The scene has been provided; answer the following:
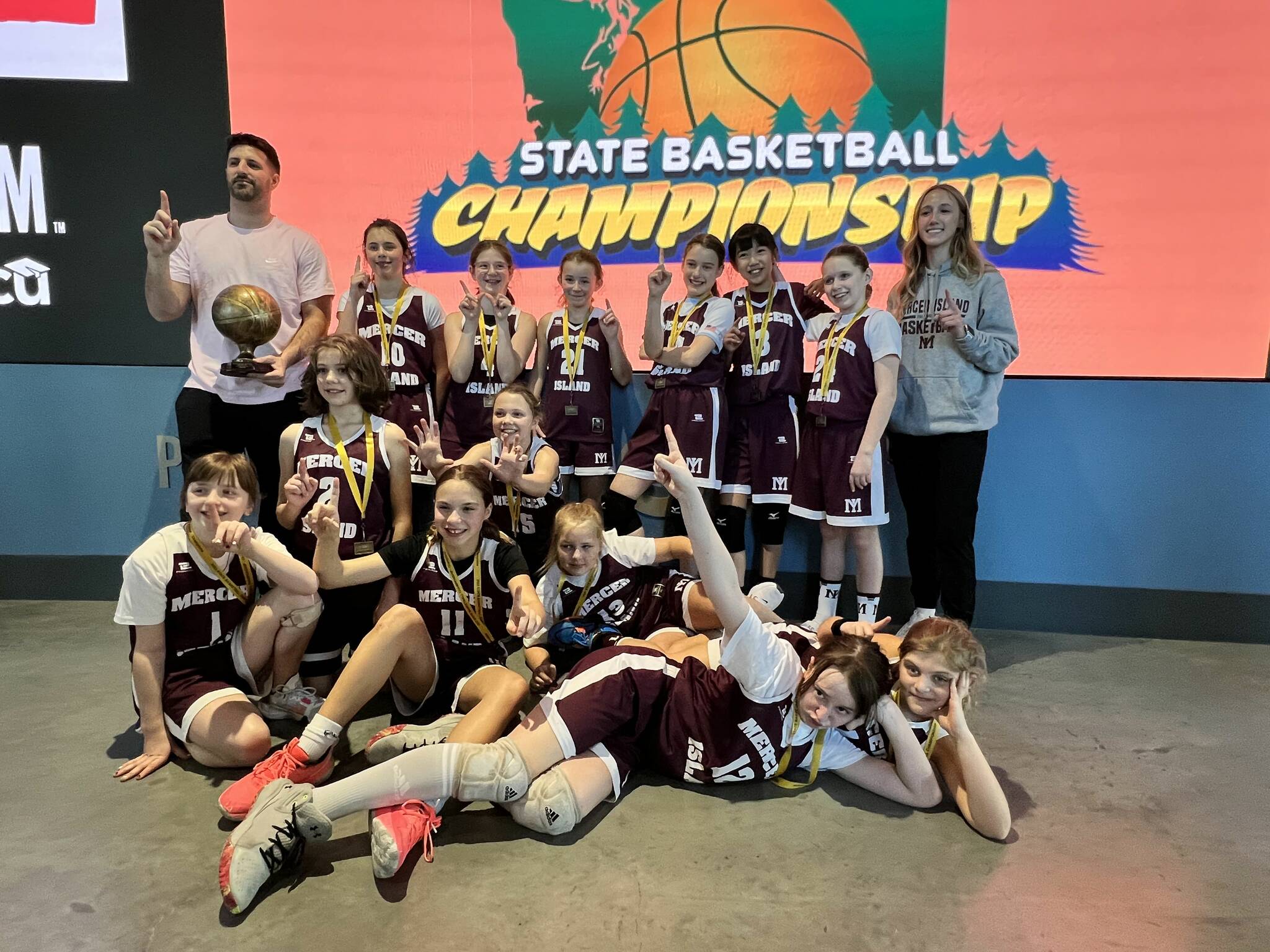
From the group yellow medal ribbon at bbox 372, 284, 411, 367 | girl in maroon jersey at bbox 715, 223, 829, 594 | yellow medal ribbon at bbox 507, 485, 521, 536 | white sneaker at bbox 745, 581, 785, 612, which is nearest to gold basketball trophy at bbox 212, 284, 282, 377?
yellow medal ribbon at bbox 372, 284, 411, 367

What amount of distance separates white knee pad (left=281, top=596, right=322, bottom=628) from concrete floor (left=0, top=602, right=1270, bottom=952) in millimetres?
395

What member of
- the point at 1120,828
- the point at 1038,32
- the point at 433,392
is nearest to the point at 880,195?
the point at 1038,32

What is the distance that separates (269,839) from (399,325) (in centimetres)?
207

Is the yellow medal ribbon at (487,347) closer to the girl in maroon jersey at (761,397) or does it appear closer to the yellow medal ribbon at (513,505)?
the yellow medal ribbon at (513,505)

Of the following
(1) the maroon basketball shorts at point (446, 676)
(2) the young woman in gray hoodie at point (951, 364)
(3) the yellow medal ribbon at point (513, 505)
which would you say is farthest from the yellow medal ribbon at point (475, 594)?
(2) the young woman in gray hoodie at point (951, 364)

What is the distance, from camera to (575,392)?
11.2 feet

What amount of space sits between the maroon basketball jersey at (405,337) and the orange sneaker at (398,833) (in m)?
1.68

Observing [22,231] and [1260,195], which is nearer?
[1260,195]

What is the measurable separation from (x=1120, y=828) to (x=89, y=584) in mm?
4168

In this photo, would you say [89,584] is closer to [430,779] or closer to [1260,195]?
[430,779]

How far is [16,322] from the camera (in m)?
3.91

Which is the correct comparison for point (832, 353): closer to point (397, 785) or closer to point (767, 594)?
point (767, 594)

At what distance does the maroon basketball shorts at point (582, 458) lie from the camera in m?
3.41

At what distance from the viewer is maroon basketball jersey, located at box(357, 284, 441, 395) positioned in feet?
10.7
